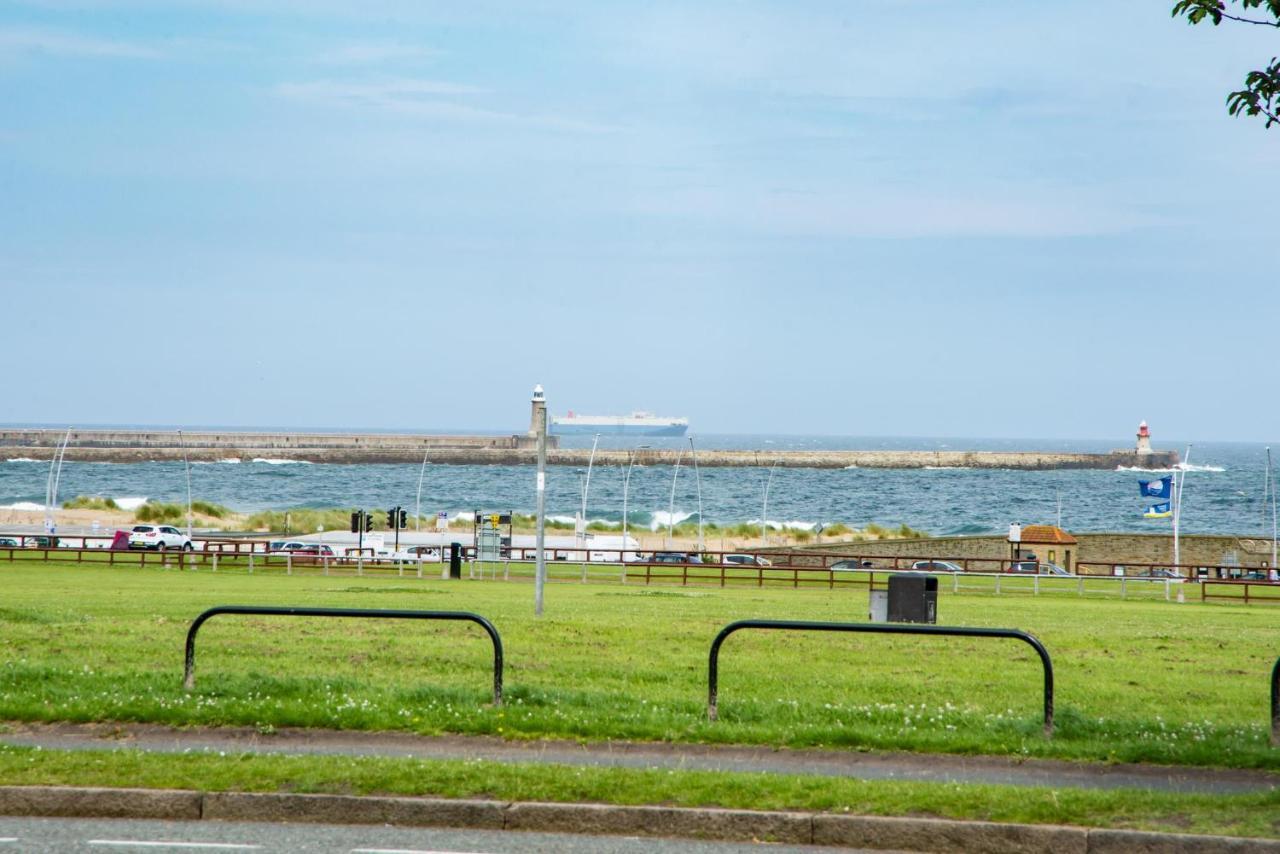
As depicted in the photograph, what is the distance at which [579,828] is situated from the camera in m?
8.67

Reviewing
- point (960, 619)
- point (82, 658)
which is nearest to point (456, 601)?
point (960, 619)

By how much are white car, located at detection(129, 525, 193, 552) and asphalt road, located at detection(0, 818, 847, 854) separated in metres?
59.5

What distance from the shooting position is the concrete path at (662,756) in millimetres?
9914

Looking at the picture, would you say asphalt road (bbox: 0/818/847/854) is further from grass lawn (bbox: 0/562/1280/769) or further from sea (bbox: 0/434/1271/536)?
sea (bbox: 0/434/1271/536)

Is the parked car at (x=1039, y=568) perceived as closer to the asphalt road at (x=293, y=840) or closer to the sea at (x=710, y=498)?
the asphalt road at (x=293, y=840)

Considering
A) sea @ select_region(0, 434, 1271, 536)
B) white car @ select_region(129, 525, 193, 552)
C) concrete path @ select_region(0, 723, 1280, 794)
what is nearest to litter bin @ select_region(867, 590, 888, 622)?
concrete path @ select_region(0, 723, 1280, 794)

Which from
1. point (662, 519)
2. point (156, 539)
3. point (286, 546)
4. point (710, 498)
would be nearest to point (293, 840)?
point (286, 546)

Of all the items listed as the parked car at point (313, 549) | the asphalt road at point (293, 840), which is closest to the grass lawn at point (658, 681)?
the asphalt road at point (293, 840)

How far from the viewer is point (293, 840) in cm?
835

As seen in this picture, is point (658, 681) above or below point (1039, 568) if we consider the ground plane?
above

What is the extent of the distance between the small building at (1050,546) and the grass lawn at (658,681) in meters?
37.5

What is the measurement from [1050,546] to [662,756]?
56.1 meters

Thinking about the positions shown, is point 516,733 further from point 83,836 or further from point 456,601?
point 456,601

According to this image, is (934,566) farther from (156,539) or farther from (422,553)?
(156,539)
